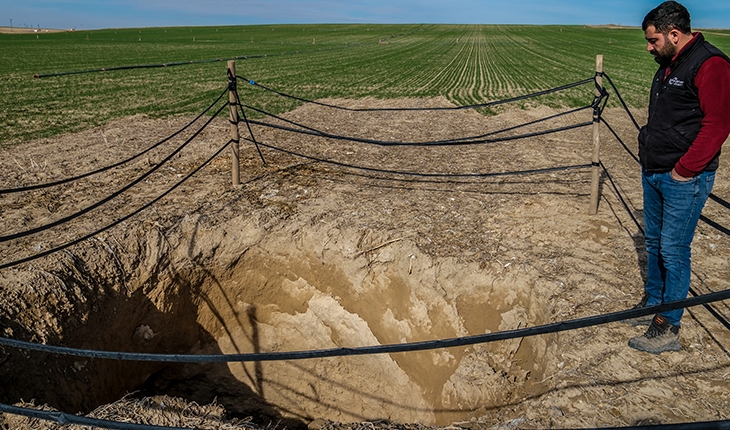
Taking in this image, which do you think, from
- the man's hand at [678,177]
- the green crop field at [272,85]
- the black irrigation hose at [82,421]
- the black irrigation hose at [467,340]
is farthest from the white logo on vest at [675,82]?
the green crop field at [272,85]

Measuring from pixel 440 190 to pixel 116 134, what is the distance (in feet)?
23.4

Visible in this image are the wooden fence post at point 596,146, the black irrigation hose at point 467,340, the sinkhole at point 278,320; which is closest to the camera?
the black irrigation hose at point 467,340

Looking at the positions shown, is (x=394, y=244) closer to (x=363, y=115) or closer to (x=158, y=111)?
(x=363, y=115)

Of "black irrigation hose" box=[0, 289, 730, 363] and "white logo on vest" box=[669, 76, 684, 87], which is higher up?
"white logo on vest" box=[669, 76, 684, 87]

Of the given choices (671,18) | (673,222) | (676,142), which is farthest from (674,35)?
(673,222)

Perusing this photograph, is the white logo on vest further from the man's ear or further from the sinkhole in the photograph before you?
the sinkhole

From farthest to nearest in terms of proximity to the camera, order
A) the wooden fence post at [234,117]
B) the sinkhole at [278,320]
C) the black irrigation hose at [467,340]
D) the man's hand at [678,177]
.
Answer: the wooden fence post at [234,117]
the sinkhole at [278,320]
the man's hand at [678,177]
the black irrigation hose at [467,340]

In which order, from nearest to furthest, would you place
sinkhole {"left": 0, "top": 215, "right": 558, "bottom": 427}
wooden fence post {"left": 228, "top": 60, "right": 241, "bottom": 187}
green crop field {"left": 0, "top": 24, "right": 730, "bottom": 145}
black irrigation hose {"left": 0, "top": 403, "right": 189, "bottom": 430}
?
black irrigation hose {"left": 0, "top": 403, "right": 189, "bottom": 430} → sinkhole {"left": 0, "top": 215, "right": 558, "bottom": 427} → wooden fence post {"left": 228, "top": 60, "right": 241, "bottom": 187} → green crop field {"left": 0, "top": 24, "right": 730, "bottom": 145}

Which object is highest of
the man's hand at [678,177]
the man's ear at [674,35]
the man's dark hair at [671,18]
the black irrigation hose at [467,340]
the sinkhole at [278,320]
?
the man's dark hair at [671,18]

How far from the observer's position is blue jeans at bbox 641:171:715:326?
3.39 metres

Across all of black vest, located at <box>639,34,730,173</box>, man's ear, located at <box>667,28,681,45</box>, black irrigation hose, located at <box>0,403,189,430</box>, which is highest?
man's ear, located at <box>667,28,681,45</box>

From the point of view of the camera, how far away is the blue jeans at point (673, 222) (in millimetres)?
3395

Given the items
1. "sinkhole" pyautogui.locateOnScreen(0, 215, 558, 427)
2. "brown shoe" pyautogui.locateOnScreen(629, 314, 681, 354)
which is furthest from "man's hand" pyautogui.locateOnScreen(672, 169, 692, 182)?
"sinkhole" pyautogui.locateOnScreen(0, 215, 558, 427)

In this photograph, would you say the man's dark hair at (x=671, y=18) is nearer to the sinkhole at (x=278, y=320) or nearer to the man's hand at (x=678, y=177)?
the man's hand at (x=678, y=177)
